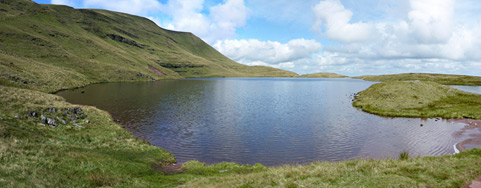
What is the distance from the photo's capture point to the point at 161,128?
4178 centimetres

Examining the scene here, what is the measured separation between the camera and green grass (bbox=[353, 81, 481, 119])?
5447 cm

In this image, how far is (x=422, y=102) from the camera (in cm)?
6612

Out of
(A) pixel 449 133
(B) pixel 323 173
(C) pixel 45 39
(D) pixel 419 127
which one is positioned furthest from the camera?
(C) pixel 45 39

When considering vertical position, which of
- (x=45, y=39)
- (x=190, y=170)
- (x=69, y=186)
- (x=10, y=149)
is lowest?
(x=190, y=170)

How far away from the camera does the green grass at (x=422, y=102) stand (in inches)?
2144

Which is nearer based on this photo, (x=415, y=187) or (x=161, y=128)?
(x=415, y=187)

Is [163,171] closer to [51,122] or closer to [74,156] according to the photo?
[74,156]

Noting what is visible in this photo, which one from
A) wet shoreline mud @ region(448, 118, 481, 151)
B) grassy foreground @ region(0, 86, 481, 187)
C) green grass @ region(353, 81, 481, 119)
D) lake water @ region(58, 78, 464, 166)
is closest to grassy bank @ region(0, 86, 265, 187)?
grassy foreground @ region(0, 86, 481, 187)

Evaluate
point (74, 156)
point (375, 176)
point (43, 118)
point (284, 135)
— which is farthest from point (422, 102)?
point (43, 118)

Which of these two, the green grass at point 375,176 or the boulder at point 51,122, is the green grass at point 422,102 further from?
the boulder at point 51,122

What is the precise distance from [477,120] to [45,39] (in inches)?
9374

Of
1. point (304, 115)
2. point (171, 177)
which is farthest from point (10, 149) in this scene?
point (304, 115)

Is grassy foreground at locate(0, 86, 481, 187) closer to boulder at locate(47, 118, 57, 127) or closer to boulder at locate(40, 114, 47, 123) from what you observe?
boulder at locate(47, 118, 57, 127)

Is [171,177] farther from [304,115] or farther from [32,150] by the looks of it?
[304,115]
